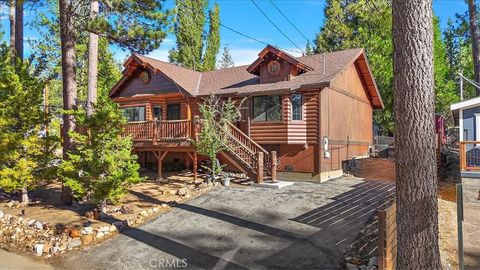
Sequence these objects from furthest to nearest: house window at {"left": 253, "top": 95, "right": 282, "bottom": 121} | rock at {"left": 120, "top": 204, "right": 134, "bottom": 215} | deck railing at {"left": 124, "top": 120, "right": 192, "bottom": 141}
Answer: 1. house window at {"left": 253, "top": 95, "right": 282, "bottom": 121}
2. deck railing at {"left": 124, "top": 120, "right": 192, "bottom": 141}
3. rock at {"left": 120, "top": 204, "right": 134, "bottom": 215}

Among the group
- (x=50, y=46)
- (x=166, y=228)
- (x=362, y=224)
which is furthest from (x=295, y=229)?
(x=50, y=46)

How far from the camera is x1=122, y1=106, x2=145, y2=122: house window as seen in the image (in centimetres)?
2083

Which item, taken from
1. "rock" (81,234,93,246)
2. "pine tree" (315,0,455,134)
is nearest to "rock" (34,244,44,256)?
"rock" (81,234,93,246)

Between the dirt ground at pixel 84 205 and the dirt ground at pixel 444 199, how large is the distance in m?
7.98

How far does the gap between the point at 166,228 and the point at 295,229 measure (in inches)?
143

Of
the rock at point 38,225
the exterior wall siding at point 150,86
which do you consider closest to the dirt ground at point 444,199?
the rock at point 38,225

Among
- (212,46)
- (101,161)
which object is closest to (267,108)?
(101,161)

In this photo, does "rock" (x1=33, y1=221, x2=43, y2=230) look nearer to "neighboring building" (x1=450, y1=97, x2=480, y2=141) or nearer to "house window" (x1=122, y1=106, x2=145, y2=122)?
"house window" (x1=122, y1=106, x2=145, y2=122)

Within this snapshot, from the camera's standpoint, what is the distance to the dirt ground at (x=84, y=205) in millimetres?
10945

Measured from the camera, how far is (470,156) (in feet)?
46.1

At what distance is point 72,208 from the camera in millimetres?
12141

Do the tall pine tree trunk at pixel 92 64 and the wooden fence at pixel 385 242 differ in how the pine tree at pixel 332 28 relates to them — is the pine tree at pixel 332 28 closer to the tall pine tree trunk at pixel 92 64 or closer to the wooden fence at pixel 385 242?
the tall pine tree trunk at pixel 92 64

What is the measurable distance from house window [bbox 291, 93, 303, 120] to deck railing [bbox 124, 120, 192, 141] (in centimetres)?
473
